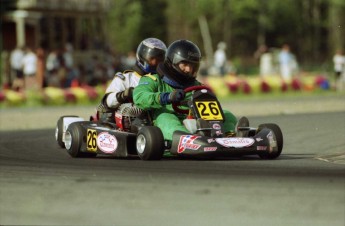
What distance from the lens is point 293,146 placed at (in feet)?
40.9

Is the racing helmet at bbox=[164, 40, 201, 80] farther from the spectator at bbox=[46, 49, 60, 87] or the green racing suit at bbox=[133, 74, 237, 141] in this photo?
the spectator at bbox=[46, 49, 60, 87]

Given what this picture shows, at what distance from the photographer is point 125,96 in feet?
36.3

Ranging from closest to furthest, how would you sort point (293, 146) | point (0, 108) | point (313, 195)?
point (313, 195) < point (293, 146) < point (0, 108)

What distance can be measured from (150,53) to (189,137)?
1.91 m

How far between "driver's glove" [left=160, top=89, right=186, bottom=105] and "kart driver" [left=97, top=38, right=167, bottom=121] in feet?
3.79

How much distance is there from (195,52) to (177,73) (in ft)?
0.90

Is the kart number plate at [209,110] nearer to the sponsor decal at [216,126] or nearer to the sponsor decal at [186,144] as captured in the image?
the sponsor decal at [216,126]

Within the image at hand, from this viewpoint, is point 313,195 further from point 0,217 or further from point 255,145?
point 255,145

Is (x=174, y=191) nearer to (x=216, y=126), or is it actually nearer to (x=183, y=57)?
(x=216, y=126)

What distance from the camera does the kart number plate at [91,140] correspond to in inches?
429

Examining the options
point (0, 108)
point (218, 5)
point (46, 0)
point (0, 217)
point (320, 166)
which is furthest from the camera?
point (218, 5)

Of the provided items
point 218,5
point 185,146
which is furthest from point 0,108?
point 218,5

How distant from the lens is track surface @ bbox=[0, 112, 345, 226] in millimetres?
6434

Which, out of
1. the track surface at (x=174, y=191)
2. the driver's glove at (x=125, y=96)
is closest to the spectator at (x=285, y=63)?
the driver's glove at (x=125, y=96)
